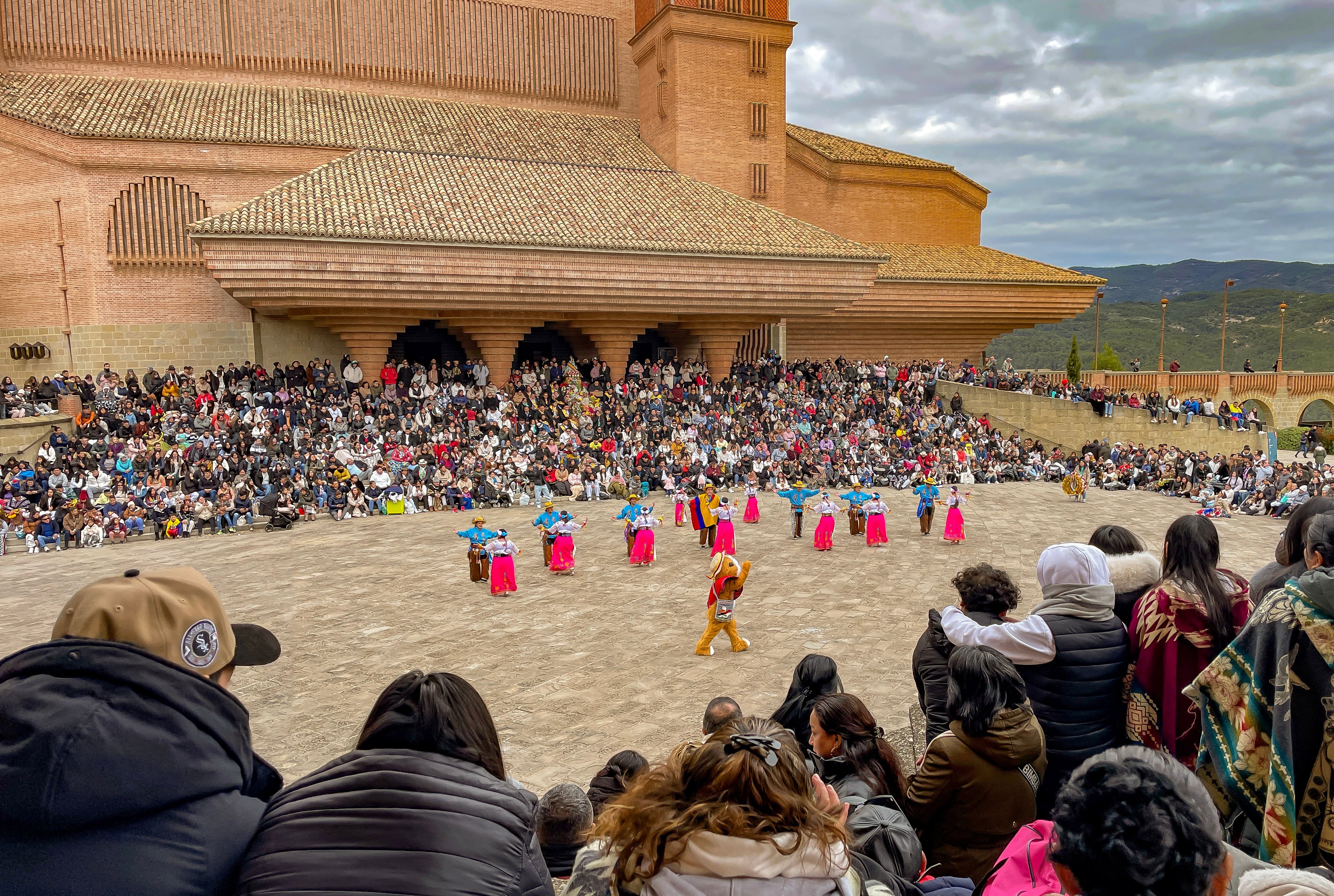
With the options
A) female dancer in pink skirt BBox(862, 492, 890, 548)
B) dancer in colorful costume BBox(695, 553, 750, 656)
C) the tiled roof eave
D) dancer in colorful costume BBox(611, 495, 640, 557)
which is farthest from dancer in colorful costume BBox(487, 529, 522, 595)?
the tiled roof eave

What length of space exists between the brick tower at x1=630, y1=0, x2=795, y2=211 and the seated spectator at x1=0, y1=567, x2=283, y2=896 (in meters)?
28.1

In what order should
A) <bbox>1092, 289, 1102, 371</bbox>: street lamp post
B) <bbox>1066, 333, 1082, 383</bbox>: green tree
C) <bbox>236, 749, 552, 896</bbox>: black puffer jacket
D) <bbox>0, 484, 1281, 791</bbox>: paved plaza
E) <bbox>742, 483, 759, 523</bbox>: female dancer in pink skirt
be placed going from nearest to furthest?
<bbox>236, 749, 552, 896</bbox>: black puffer jacket → <bbox>0, 484, 1281, 791</bbox>: paved plaza → <bbox>742, 483, 759, 523</bbox>: female dancer in pink skirt → <bbox>1066, 333, 1082, 383</bbox>: green tree → <bbox>1092, 289, 1102, 371</bbox>: street lamp post

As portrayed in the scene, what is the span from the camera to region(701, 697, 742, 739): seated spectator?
3697mm

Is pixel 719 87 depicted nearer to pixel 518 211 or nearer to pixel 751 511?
pixel 518 211

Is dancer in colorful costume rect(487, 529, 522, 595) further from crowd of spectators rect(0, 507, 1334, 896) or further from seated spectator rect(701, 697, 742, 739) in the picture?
crowd of spectators rect(0, 507, 1334, 896)

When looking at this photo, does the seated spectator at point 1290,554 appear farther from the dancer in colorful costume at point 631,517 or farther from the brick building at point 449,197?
the brick building at point 449,197

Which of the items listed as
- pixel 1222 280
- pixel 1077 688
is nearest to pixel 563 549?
pixel 1077 688

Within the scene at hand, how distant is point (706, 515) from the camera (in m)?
14.0

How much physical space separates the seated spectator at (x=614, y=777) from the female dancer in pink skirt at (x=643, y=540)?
29.1 feet

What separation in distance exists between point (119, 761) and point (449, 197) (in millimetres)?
23601

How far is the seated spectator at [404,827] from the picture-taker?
1.65 metres

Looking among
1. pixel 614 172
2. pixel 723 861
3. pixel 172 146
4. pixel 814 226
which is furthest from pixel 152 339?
pixel 723 861

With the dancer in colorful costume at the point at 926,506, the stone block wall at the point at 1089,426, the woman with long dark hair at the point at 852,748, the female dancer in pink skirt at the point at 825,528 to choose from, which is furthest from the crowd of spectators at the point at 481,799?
the stone block wall at the point at 1089,426

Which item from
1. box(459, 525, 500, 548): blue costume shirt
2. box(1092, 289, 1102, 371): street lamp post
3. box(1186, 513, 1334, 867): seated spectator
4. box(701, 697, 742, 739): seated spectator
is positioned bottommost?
box(459, 525, 500, 548): blue costume shirt
